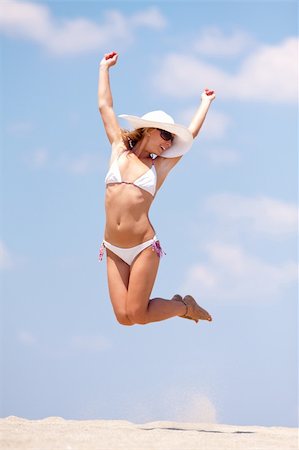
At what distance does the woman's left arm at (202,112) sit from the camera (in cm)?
773

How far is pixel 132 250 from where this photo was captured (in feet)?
23.9

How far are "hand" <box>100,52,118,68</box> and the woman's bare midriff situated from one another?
3.99 feet

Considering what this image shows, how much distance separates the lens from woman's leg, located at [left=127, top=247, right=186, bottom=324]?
285 inches

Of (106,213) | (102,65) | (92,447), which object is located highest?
(102,65)

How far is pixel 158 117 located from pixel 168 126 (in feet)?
0.55

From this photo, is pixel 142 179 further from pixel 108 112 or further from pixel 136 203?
pixel 108 112

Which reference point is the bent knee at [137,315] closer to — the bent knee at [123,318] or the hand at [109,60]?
the bent knee at [123,318]

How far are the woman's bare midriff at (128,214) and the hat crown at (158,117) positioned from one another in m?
0.73

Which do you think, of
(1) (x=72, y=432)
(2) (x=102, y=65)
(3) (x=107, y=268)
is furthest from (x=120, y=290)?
(2) (x=102, y=65)

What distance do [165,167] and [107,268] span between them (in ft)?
3.52

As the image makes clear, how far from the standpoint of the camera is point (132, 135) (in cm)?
755

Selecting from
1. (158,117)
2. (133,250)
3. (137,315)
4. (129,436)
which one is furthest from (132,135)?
(129,436)

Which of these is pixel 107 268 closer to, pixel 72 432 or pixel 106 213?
pixel 106 213

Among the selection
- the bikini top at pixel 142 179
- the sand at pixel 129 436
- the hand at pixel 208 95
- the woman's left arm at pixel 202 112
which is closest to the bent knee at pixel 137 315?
the sand at pixel 129 436
